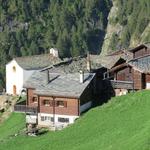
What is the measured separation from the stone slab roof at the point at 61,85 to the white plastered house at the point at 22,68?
2248 cm

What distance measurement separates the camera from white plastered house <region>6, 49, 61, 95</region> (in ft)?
304

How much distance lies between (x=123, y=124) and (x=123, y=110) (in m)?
5.22

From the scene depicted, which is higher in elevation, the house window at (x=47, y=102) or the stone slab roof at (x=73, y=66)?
the stone slab roof at (x=73, y=66)

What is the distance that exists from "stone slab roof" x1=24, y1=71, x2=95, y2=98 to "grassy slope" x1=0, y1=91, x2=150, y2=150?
3079 millimetres

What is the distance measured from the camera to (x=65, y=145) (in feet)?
179

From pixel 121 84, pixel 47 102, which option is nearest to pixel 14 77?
pixel 47 102

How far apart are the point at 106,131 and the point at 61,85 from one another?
13.3m

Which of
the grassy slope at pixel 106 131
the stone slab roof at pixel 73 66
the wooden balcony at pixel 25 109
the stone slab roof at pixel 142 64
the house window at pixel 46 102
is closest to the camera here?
the grassy slope at pixel 106 131

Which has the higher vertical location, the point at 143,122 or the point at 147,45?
the point at 147,45

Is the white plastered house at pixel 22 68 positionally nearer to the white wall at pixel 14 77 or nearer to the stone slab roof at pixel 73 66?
the white wall at pixel 14 77

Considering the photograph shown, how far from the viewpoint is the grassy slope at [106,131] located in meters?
49.2

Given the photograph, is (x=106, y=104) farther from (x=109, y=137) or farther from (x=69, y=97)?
(x=109, y=137)

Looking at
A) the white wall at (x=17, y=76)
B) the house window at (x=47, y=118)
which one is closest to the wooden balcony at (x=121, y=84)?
the house window at (x=47, y=118)

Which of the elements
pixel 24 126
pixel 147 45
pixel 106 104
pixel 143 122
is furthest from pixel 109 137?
pixel 147 45
